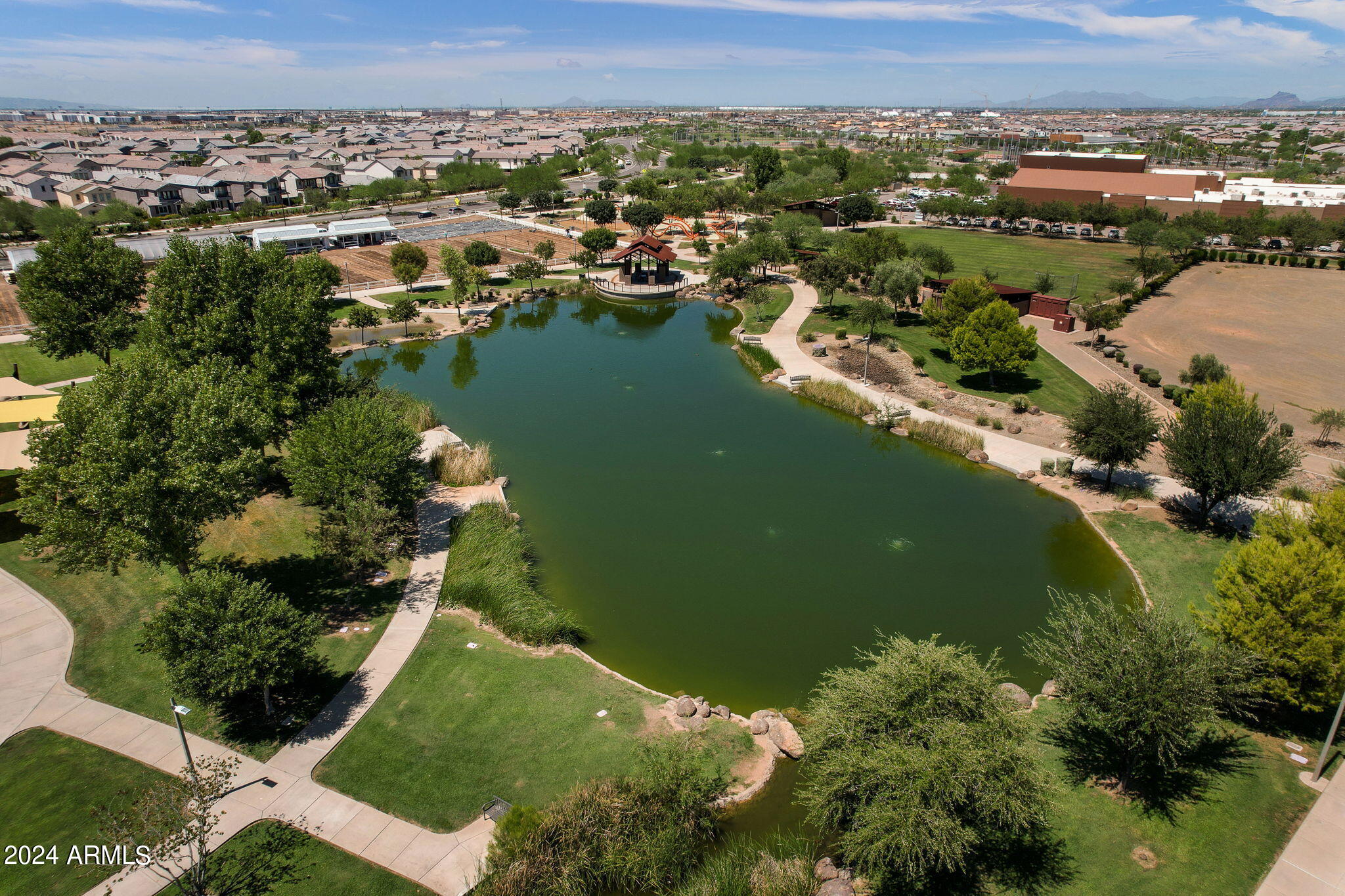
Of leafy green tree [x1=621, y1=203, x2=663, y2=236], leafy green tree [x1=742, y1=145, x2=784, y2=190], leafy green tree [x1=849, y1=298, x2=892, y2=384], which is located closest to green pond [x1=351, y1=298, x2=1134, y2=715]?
leafy green tree [x1=849, y1=298, x2=892, y2=384]

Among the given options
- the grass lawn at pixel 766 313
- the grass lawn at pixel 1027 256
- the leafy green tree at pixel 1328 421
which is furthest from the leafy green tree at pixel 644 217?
the leafy green tree at pixel 1328 421

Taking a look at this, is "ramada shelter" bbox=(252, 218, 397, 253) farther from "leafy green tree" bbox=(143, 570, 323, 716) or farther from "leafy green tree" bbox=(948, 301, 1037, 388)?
"leafy green tree" bbox=(143, 570, 323, 716)

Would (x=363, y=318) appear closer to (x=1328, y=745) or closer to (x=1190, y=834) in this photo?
(x=1190, y=834)

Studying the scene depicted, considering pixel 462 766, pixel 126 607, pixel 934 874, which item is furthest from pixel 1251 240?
pixel 126 607

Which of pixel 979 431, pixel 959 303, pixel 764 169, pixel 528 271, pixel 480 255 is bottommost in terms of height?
pixel 979 431

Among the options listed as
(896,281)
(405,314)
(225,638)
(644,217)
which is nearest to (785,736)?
(225,638)

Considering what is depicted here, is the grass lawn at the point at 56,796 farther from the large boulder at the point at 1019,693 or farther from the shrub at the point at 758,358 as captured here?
the shrub at the point at 758,358

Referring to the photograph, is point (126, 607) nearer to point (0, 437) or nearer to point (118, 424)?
point (118, 424)
